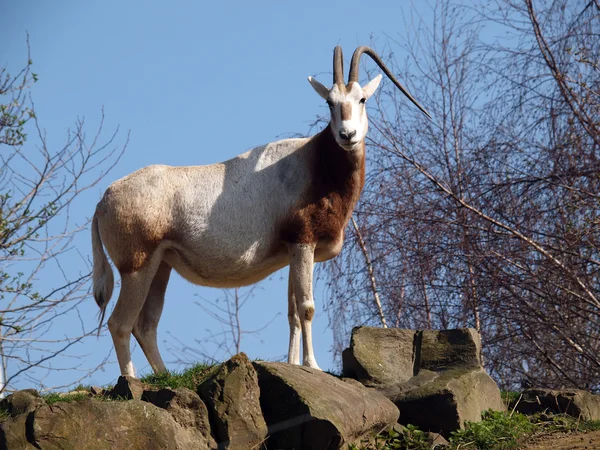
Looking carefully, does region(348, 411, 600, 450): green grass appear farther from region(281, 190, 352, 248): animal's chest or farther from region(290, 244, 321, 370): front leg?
region(281, 190, 352, 248): animal's chest

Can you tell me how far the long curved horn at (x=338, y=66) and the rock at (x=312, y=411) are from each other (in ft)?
9.46

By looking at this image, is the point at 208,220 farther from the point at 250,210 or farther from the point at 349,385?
the point at 349,385

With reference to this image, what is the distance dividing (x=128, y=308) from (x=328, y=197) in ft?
6.78

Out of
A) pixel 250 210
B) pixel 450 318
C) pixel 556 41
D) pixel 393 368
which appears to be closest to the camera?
pixel 393 368

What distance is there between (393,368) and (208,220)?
214cm

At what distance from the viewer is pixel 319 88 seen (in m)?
8.87

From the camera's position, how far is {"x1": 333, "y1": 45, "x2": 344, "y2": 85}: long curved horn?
8867 mm

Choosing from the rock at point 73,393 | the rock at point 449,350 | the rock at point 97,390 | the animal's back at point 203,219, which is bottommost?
the rock at point 449,350

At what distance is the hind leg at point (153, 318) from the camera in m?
8.90

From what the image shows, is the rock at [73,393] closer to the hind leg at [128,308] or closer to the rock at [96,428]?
the hind leg at [128,308]

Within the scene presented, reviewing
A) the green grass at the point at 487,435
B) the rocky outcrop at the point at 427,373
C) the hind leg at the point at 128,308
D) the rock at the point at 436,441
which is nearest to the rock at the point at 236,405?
the green grass at the point at 487,435

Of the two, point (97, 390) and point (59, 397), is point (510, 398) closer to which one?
point (97, 390)

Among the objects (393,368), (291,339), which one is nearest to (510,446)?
(393,368)

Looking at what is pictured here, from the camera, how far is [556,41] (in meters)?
9.95
